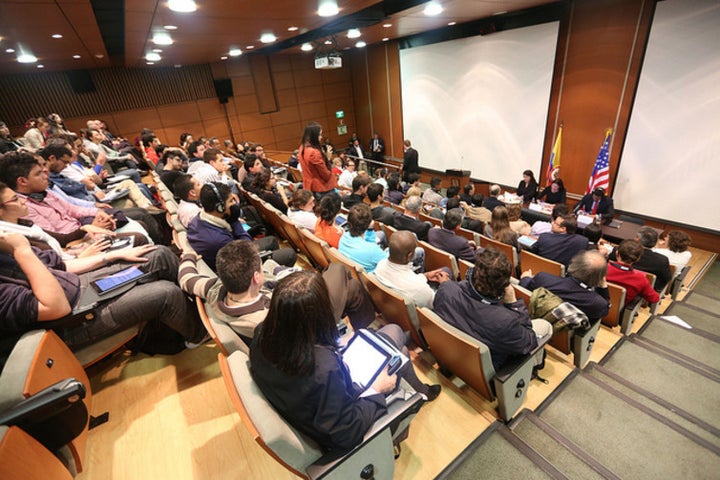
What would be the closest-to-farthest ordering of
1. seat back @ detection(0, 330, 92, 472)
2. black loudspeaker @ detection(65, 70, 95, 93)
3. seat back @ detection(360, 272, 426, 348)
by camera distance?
seat back @ detection(0, 330, 92, 472), seat back @ detection(360, 272, 426, 348), black loudspeaker @ detection(65, 70, 95, 93)

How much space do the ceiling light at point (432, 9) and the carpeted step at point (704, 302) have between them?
5.28 m

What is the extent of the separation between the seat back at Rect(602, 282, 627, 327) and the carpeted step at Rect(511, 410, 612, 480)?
1.39 m

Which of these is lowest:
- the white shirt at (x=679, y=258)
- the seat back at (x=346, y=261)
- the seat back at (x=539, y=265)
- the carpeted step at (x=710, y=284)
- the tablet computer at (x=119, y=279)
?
the carpeted step at (x=710, y=284)

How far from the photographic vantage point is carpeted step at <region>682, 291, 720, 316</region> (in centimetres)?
351

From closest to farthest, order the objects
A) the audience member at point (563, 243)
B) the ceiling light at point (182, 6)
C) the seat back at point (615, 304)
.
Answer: the seat back at point (615, 304) → the ceiling light at point (182, 6) → the audience member at point (563, 243)

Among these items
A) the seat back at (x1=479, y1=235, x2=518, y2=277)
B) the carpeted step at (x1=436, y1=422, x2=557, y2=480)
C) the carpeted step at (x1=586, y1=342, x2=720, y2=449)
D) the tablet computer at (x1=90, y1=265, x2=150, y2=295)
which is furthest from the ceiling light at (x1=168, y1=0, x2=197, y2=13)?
the carpeted step at (x1=586, y1=342, x2=720, y2=449)

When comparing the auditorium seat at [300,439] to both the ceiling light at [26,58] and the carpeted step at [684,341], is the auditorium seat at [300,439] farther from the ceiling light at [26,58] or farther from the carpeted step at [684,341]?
the ceiling light at [26,58]

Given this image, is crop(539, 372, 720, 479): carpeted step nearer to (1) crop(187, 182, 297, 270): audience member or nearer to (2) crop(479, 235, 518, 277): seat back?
(2) crop(479, 235, 518, 277): seat back

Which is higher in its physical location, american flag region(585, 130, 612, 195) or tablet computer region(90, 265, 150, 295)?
tablet computer region(90, 265, 150, 295)

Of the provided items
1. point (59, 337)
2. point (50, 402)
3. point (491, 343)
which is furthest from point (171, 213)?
point (491, 343)

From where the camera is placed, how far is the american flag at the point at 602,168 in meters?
5.55

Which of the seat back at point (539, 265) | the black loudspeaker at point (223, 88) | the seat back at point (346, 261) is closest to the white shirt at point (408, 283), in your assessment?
the seat back at point (346, 261)

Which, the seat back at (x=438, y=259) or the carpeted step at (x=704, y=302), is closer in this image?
the seat back at (x=438, y=259)

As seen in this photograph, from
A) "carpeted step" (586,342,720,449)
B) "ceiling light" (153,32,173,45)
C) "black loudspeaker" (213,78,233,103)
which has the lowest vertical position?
"carpeted step" (586,342,720,449)
